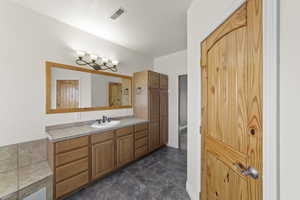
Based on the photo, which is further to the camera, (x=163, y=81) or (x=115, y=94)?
(x=163, y=81)

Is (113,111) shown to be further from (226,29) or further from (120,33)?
(226,29)

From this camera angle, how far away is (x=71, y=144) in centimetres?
164

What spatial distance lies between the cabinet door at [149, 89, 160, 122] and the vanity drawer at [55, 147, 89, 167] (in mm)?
1610

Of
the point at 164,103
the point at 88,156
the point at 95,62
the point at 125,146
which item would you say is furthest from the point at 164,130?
the point at 95,62

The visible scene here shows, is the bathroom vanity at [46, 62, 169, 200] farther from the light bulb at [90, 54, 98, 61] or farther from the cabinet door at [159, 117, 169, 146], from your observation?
the light bulb at [90, 54, 98, 61]

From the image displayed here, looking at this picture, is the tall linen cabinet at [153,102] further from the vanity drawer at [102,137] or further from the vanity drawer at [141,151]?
the vanity drawer at [102,137]

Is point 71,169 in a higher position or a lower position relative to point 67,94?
lower

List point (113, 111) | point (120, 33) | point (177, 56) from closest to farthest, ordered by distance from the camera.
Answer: point (120, 33) < point (113, 111) < point (177, 56)

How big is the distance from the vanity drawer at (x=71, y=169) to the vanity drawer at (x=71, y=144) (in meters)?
0.22

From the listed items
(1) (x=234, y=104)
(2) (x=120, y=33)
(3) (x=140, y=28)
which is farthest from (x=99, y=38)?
(1) (x=234, y=104)

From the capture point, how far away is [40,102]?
1.78 metres

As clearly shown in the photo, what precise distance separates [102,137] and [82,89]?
102 cm
